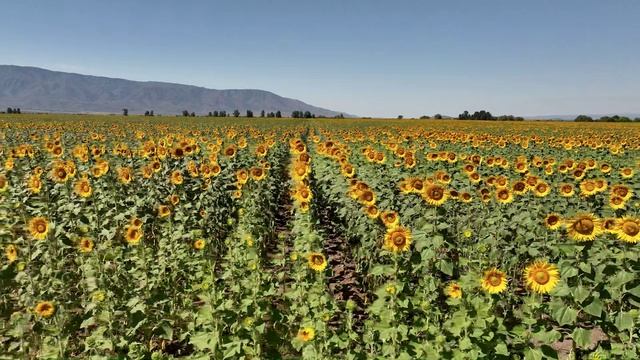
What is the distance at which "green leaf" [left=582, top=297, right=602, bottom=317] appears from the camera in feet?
14.1

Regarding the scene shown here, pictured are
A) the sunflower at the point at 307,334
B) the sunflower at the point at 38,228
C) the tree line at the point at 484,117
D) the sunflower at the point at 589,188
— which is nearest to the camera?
the sunflower at the point at 307,334

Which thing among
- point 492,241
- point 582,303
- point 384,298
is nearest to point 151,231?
point 384,298

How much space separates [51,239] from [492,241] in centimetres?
714

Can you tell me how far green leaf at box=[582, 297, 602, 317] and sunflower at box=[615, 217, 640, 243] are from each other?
2.56 feet

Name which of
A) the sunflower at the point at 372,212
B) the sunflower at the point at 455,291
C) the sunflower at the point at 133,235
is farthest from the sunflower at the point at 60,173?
the sunflower at the point at 455,291

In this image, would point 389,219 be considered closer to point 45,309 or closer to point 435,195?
point 435,195

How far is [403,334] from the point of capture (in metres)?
4.69

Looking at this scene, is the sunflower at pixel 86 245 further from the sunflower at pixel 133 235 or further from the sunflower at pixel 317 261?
the sunflower at pixel 317 261

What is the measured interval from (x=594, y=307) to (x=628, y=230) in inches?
39.1

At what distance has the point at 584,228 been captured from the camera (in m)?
4.52

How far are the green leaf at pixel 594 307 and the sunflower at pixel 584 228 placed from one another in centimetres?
65

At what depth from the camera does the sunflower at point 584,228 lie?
14.7 feet

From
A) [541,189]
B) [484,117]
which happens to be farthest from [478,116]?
[541,189]

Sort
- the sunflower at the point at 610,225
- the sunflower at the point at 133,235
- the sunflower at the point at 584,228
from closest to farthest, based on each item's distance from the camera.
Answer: the sunflower at the point at 584,228, the sunflower at the point at 610,225, the sunflower at the point at 133,235
